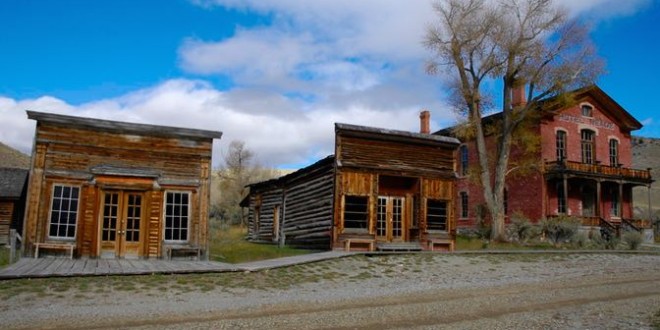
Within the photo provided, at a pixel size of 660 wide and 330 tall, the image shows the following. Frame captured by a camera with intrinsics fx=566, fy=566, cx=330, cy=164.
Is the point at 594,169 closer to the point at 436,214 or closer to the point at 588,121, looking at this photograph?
the point at 588,121

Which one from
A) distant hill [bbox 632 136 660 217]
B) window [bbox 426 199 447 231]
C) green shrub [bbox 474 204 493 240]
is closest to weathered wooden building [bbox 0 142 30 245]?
window [bbox 426 199 447 231]

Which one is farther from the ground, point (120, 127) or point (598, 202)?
point (120, 127)

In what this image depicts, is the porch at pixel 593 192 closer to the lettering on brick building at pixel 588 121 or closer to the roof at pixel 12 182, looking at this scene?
the lettering on brick building at pixel 588 121

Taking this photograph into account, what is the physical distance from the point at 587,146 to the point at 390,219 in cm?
1958

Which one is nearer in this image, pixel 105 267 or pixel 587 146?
pixel 105 267

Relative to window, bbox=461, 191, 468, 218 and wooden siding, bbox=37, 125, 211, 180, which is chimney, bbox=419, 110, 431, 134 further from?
wooden siding, bbox=37, 125, 211, 180

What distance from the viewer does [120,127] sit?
54.9 feet

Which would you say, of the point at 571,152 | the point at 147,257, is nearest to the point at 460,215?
the point at 571,152

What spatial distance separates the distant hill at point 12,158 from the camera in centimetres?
5484

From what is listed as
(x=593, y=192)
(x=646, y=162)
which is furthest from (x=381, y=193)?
(x=646, y=162)

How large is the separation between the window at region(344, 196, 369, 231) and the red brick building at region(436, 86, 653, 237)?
13.6 metres

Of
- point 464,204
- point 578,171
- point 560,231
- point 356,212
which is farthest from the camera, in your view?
point 464,204

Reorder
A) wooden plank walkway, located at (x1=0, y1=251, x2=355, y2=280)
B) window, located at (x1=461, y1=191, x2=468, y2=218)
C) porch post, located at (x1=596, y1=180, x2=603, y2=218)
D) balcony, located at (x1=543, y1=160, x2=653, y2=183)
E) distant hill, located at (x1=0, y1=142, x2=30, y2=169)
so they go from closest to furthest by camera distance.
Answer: wooden plank walkway, located at (x1=0, y1=251, x2=355, y2=280) → balcony, located at (x1=543, y1=160, x2=653, y2=183) → porch post, located at (x1=596, y1=180, x2=603, y2=218) → window, located at (x1=461, y1=191, x2=468, y2=218) → distant hill, located at (x1=0, y1=142, x2=30, y2=169)

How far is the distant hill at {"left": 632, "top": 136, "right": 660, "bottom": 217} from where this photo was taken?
7150 cm
